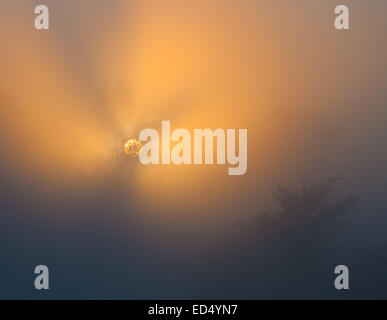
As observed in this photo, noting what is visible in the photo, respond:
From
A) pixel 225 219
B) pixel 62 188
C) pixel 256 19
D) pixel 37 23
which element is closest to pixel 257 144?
pixel 225 219

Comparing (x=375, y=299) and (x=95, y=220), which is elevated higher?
(x=95, y=220)

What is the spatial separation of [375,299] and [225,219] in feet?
5.02

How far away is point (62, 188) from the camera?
15.6 ft

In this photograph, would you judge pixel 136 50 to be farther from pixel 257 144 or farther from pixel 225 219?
pixel 225 219

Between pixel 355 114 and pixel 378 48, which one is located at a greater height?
pixel 378 48

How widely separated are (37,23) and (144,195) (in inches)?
71.6

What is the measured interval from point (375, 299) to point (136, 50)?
10.2 feet

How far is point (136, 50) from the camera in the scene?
15.3 feet

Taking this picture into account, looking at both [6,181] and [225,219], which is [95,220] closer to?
[6,181]

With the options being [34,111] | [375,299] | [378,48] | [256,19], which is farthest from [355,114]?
[34,111]
